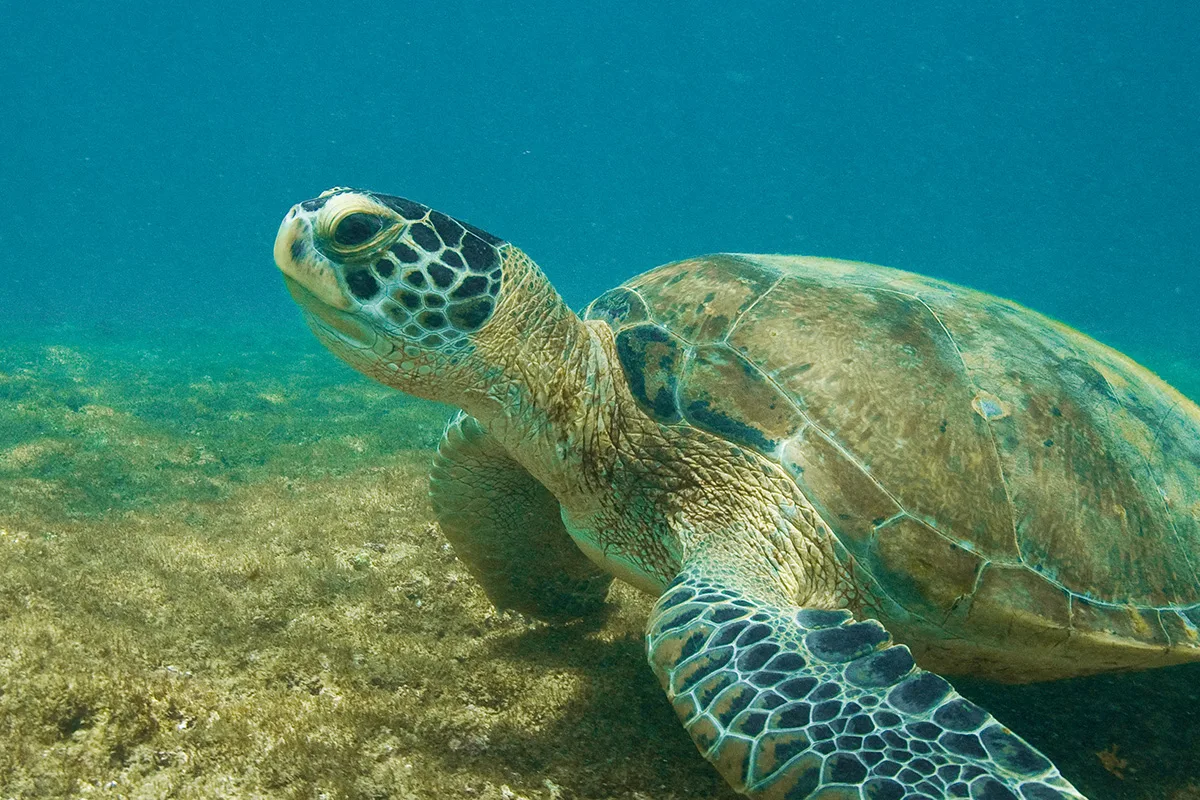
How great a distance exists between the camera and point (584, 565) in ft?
10.2

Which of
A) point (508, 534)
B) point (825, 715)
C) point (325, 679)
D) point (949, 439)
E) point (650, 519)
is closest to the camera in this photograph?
point (825, 715)

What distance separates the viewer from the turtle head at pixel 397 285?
2.25m

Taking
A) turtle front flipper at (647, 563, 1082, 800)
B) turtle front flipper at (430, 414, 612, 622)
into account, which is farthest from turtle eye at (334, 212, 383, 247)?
turtle front flipper at (647, 563, 1082, 800)

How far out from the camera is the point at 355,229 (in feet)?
7.39

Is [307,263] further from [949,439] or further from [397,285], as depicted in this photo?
[949,439]

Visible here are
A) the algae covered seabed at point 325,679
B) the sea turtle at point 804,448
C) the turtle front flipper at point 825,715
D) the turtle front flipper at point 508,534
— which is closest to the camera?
the turtle front flipper at point 825,715

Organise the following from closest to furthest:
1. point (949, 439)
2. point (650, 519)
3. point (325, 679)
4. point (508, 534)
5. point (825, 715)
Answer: point (825, 715)
point (325, 679)
point (949, 439)
point (650, 519)
point (508, 534)

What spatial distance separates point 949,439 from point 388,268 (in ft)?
6.56

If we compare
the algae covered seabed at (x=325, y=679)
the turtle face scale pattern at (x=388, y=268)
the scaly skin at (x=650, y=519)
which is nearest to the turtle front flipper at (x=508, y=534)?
the scaly skin at (x=650, y=519)

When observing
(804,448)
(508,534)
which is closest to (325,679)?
(508,534)

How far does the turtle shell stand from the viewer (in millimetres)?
2207

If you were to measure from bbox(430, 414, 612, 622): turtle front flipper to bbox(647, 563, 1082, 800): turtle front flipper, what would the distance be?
4.02ft

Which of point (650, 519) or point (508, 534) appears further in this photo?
point (508, 534)

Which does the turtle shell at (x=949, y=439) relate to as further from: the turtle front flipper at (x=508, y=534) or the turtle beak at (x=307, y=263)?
the turtle beak at (x=307, y=263)
